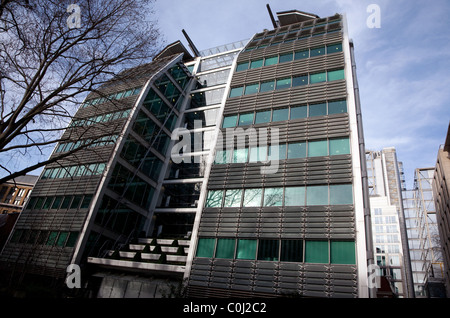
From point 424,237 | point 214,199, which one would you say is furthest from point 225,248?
point 424,237

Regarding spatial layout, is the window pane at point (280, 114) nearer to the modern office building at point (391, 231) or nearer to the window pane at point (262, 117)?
the window pane at point (262, 117)

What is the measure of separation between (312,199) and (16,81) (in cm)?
1611

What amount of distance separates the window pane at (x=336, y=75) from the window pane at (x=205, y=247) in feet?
52.2

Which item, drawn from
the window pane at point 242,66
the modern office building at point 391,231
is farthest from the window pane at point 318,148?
the modern office building at point 391,231

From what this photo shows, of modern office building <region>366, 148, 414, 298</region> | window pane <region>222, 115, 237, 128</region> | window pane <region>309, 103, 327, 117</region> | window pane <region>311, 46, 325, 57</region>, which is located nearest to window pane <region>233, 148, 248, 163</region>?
window pane <region>222, 115, 237, 128</region>

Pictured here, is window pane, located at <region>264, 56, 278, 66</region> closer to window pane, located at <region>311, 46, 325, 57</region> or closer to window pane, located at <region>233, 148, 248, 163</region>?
window pane, located at <region>311, 46, 325, 57</region>

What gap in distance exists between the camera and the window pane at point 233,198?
19.0 meters

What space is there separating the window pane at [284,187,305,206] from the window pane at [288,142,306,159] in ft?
8.39

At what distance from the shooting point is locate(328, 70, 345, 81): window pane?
869 inches

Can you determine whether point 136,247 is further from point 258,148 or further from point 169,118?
point 169,118

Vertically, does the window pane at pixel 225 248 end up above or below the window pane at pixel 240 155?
below

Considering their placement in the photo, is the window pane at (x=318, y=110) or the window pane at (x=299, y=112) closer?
the window pane at (x=318, y=110)

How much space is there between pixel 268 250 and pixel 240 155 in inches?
292
